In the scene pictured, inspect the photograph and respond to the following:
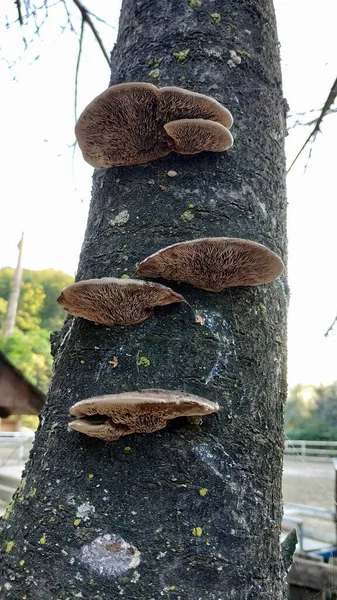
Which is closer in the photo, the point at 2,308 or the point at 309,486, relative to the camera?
the point at 309,486

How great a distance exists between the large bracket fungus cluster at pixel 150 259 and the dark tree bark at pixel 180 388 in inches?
1.5

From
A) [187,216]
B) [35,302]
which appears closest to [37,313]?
[35,302]

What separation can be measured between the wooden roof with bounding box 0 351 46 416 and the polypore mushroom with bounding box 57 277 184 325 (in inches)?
119

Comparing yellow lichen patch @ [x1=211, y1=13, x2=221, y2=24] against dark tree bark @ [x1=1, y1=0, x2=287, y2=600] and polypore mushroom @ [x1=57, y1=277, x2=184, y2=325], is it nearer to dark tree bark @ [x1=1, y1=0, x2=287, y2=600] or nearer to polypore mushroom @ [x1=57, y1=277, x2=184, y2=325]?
dark tree bark @ [x1=1, y1=0, x2=287, y2=600]

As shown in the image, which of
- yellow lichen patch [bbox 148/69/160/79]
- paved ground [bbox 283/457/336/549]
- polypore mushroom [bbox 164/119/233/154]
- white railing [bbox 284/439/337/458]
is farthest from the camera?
paved ground [bbox 283/457/336/549]

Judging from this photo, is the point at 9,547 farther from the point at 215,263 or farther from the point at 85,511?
the point at 215,263

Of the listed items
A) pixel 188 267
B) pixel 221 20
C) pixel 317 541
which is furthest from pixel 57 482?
pixel 317 541

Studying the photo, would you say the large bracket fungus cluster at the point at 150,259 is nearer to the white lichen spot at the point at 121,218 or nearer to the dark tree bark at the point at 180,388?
the dark tree bark at the point at 180,388

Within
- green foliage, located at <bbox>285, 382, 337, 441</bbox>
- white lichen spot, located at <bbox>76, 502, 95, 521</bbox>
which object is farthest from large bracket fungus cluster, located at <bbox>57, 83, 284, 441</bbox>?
green foliage, located at <bbox>285, 382, 337, 441</bbox>

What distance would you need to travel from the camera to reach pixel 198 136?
121 cm

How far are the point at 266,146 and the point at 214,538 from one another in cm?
103

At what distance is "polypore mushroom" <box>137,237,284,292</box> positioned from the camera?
3.29 ft

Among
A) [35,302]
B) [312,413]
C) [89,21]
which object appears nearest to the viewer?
[89,21]

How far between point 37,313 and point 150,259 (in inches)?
941
